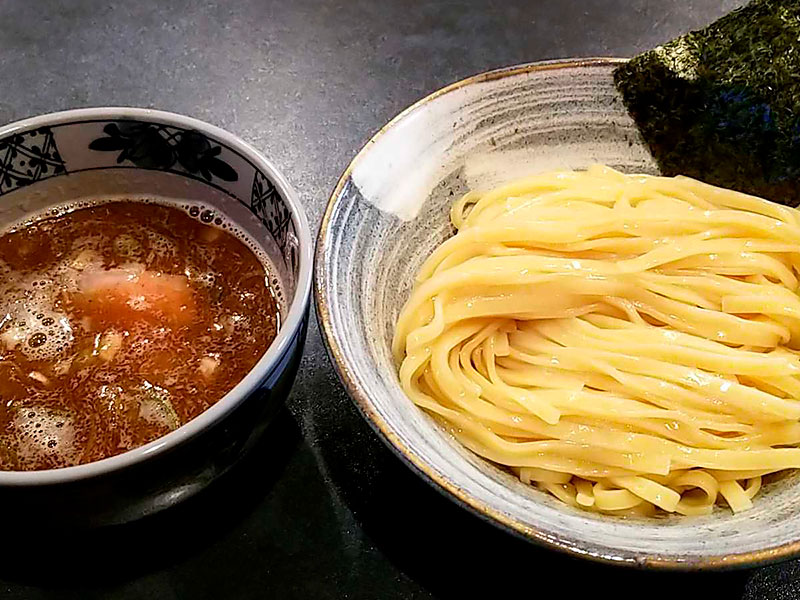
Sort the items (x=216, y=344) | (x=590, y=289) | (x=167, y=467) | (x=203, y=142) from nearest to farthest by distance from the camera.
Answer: (x=167, y=467) → (x=216, y=344) → (x=203, y=142) → (x=590, y=289)

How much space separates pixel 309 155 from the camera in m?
2.32

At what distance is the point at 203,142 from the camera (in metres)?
1.57

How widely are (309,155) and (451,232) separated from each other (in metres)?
0.58

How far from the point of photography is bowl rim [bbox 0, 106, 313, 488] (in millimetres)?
1131

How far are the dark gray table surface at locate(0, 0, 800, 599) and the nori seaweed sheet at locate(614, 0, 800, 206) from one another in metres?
0.83

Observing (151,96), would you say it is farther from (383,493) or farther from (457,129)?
(383,493)

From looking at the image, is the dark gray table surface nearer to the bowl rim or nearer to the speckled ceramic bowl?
the speckled ceramic bowl

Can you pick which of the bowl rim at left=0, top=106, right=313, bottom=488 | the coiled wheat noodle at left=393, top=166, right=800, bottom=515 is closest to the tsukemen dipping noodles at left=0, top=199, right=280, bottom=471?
the bowl rim at left=0, top=106, right=313, bottom=488

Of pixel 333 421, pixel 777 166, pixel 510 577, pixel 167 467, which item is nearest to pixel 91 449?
pixel 167 467

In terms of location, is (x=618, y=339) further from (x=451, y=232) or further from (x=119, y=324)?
(x=119, y=324)

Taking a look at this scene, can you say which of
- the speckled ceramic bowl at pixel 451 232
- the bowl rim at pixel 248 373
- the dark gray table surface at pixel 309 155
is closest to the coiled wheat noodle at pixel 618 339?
the speckled ceramic bowl at pixel 451 232

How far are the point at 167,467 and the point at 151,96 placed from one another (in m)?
1.62

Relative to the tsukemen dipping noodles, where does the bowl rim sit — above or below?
above

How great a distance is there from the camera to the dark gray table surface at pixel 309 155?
147 centimetres
